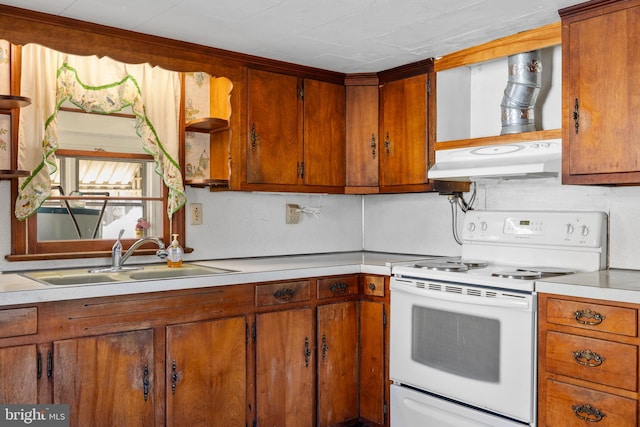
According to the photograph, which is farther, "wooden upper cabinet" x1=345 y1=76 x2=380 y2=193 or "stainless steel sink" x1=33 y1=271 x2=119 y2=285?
"wooden upper cabinet" x1=345 y1=76 x2=380 y2=193

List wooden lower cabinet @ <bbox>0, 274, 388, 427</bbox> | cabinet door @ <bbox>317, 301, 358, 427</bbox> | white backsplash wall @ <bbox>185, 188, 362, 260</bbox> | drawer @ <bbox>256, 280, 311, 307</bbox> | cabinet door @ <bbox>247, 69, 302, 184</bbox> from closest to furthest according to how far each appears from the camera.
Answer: wooden lower cabinet @ <bbox>0, 274, 388, 427</bbox>, drawer @ <bbox>256, 280, 311, 307</bbox>, cabinet door @ <bbox>317, 301, 358, 427</bbox>, cabinet door @ <bbox>247, 69, 302, 184</bbox>, white backsplash wall @ <bbox>185, 188, 362, 260</bbox>

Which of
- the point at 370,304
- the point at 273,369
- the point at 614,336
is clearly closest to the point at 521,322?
the point at 614,336

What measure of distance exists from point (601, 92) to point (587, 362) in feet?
3.66

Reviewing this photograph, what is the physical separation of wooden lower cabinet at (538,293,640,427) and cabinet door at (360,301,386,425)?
0.89 meters

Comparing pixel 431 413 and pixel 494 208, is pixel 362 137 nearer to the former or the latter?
pixel 494 208

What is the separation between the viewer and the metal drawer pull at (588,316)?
2.06m

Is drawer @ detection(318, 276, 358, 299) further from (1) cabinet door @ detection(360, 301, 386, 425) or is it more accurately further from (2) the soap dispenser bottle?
(2) the soap dispenser bottle

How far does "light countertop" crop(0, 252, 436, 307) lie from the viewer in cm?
208

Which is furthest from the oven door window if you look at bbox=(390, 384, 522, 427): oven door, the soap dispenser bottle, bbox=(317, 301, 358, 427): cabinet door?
the soap dispenser bottle

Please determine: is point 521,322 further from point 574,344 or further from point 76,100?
point 76,100

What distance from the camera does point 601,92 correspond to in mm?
2354

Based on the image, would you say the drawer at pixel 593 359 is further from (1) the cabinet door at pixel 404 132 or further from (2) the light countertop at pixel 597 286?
(1) the cabinet door at pixel 404 132

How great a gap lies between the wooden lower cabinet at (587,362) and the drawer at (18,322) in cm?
195

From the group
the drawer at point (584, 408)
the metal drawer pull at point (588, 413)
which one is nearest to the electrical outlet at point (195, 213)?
the drawer at point (584, 408)
